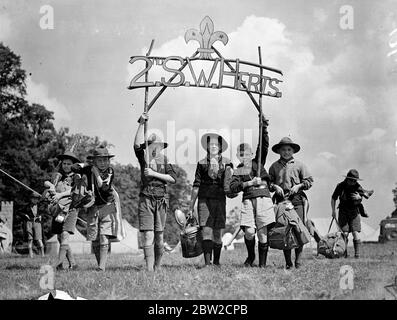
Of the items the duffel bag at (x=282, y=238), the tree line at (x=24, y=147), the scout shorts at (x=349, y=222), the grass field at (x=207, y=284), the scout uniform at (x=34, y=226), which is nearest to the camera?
the grass field at (x=207, y=284)

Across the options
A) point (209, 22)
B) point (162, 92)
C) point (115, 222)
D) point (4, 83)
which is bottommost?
point (115, 222)

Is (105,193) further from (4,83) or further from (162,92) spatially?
(4,83)

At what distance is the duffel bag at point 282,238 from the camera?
8.47 meters

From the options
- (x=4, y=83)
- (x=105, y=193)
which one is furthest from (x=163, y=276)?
(x=4, y=83)

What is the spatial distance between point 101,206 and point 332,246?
4.87 meters

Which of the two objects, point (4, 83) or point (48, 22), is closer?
point (48, 22)

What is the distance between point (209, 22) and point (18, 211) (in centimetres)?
2077

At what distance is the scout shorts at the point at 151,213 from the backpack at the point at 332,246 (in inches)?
166

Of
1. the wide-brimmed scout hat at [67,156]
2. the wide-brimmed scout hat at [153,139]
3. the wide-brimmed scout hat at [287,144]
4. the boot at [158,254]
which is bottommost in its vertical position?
the boot at [158,254]

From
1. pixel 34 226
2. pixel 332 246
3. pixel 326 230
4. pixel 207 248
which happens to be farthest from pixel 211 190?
pixel 326 230

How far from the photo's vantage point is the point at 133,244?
28125mm

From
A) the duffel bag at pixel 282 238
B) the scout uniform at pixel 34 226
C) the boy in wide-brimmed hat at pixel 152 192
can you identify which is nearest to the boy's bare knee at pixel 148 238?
the boy in wide-brimmed hat at pixel 152 192

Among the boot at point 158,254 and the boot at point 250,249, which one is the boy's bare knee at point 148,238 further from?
the boot at point 250,249
